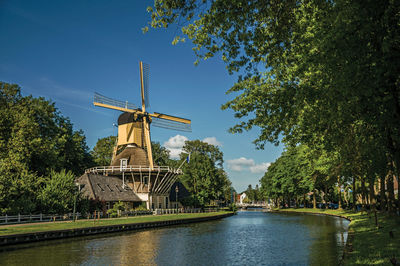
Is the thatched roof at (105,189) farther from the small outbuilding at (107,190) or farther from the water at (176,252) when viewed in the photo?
the water at (176,252)

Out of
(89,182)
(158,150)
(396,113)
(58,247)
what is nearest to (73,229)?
(58,247)

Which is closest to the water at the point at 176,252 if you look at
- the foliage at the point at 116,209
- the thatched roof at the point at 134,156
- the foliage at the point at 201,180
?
the foliage at the point at 116,209

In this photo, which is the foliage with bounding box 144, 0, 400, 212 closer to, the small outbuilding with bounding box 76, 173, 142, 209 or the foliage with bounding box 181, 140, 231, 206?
the small outbuilding with bounding box 76, 173, 142, 209

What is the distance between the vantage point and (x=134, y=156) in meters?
53.6

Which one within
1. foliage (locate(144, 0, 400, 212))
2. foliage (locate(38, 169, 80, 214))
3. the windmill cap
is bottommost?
foliage (locate(38, 169, 80, 214))

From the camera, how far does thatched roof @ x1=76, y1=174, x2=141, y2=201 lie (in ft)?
141

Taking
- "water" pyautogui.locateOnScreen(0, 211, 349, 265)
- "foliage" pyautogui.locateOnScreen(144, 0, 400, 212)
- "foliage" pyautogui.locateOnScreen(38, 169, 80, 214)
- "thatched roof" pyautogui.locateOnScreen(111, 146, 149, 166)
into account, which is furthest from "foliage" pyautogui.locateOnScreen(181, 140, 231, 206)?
"foliage" pyautogui.locateOnScreen(144, 0, 400, 212)

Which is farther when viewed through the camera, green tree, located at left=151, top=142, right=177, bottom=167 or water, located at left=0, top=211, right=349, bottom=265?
green tree, located at left=151, top=142, right=177, bottom=167

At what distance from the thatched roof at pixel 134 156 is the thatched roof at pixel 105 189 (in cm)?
343

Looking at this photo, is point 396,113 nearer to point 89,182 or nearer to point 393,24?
point 393,24

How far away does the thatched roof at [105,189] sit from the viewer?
4310 centimetres

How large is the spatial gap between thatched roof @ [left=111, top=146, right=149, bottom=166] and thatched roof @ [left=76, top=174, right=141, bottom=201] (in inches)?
135

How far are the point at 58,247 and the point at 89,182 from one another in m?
22.9

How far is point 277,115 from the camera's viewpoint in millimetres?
13328
